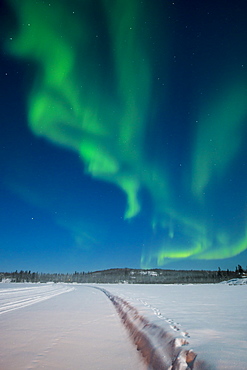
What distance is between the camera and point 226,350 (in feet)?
10.1

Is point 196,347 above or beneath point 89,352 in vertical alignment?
above

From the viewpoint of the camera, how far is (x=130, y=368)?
134 inches

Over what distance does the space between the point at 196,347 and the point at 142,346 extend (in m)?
1.46

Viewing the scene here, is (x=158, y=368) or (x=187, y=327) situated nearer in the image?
(x=158, y=368)

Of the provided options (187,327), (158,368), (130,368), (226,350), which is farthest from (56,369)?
(187,327)

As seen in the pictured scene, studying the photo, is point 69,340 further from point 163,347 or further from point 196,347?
point 196,347

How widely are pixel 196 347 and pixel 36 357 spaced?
2601mm

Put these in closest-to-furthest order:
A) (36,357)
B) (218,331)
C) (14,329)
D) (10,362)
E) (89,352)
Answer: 1. (10,362)
2. (36,357)
3. (89,352)
4. (218,331)
5. (14,329)

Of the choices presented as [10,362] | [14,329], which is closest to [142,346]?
[10,362]

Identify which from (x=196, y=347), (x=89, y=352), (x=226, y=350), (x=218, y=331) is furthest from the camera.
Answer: (x=218, y=331)

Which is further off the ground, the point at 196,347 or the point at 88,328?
the point at 196,347

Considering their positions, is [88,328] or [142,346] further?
[88,328]

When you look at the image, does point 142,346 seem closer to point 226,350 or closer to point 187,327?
point 187,327

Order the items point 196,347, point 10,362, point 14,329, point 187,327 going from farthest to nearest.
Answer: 1. point 14,329
2. point 187,327
3. point 10,362
4. point 196,347
